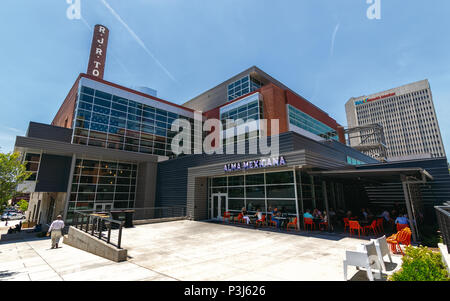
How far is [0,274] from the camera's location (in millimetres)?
6309

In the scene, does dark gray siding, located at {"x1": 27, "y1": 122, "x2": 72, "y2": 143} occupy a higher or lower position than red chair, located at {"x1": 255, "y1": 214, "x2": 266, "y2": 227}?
higher

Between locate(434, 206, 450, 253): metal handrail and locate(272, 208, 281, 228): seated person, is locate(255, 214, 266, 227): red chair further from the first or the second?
locate(434, 206, 450, 253): metal handrail

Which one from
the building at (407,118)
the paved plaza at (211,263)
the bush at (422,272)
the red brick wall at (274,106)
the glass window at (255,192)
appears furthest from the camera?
the building at (407,118)

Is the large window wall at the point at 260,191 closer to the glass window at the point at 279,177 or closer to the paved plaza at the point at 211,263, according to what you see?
the glass window at the point at 279,177

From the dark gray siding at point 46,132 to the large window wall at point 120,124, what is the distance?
1143 mm

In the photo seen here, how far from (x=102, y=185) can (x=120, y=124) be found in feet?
25.7

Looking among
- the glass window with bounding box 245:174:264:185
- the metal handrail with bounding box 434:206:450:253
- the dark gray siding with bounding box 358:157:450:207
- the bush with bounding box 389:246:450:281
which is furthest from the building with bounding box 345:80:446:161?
the bush with bounding box 389:246:450:281


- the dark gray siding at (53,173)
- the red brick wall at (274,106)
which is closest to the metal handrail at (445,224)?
the red brick wall at (274,106)

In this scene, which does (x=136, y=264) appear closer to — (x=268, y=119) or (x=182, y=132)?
(x=268, y=119)

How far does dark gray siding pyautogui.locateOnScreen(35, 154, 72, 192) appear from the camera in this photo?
18.5m

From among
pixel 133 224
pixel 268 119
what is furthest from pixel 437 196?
pixel 133 224

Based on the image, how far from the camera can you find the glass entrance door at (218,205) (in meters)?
18.5

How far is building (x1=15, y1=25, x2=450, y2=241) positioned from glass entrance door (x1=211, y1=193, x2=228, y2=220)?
93mm
